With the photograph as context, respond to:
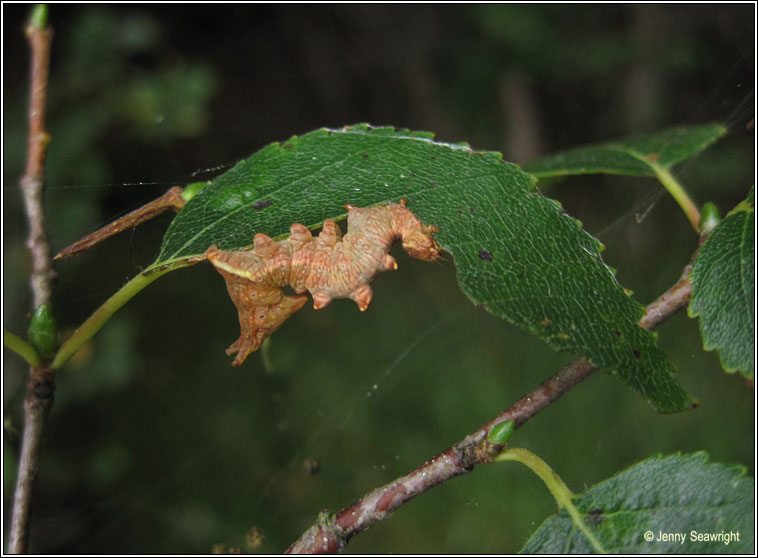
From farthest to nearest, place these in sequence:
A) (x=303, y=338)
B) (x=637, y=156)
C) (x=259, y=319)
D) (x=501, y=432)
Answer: (x=303, y=338) → (x=637, y=156) → (x=259, y=319) → (x=501, y=432)

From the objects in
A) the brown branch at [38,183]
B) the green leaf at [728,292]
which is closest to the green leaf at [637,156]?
the green leaf at [728,292]

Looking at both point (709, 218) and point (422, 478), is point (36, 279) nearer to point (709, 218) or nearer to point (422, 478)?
point (422, 478)

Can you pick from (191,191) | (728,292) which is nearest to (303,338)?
(191,191)

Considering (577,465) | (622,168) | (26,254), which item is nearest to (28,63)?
(26,254)

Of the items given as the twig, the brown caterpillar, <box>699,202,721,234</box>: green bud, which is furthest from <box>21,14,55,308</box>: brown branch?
<box>699,202,721,234</box>: green bud

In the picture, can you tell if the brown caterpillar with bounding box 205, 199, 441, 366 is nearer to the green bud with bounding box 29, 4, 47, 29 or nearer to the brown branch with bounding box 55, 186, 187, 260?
the brown branch with bounding box 55, 186, 187, 260

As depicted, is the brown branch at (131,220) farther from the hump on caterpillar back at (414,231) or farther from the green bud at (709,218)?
the green bud at (709,218)

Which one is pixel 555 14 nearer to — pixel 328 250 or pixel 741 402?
pixel 741 402
